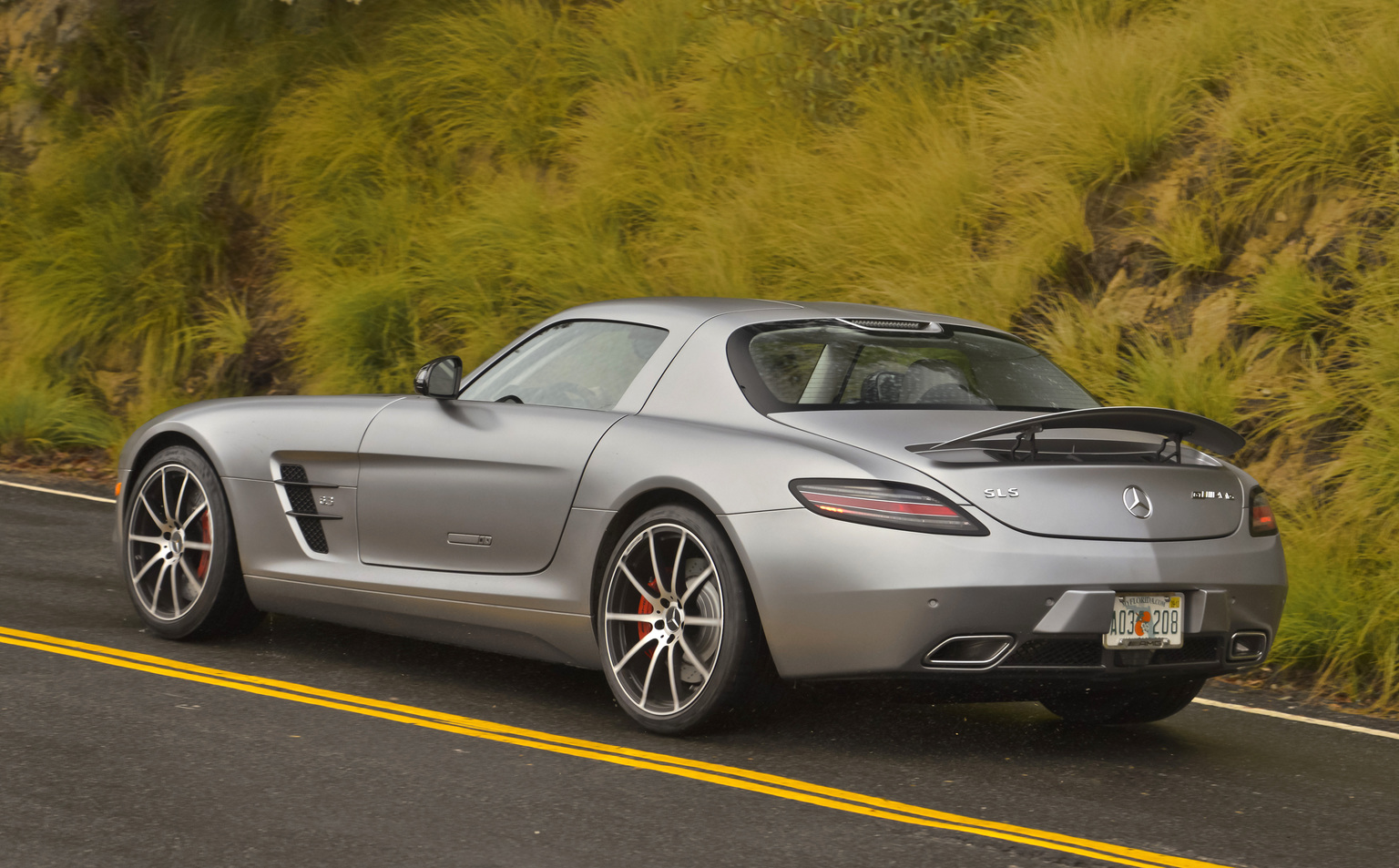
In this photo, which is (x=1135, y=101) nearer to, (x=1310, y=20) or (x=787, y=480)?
(x=1310, y=20)

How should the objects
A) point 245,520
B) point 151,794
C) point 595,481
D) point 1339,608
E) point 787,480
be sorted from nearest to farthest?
point 151,794 → point 787,480 → point 595,481 → point 245,520 → point 1339,608

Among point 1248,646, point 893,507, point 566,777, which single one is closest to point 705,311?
point 893,507

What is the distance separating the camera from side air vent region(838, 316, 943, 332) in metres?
5.70

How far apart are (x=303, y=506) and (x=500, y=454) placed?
1.07m

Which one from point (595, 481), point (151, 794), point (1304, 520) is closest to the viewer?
point (151, 794)

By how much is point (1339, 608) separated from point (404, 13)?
11.7 metres

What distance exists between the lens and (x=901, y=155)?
11562 mm

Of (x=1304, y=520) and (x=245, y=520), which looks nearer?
(x=245, y=520)

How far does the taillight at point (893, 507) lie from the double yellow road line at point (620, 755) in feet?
2.61

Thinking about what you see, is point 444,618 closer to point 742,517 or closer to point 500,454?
point 500,454

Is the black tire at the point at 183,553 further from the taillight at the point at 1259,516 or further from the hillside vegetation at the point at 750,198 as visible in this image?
the hillside vegetation at the point at 750,198

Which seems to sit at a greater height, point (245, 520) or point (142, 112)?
point (142, 112)

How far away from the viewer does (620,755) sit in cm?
496

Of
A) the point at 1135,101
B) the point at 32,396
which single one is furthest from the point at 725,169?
the point at 32,396
